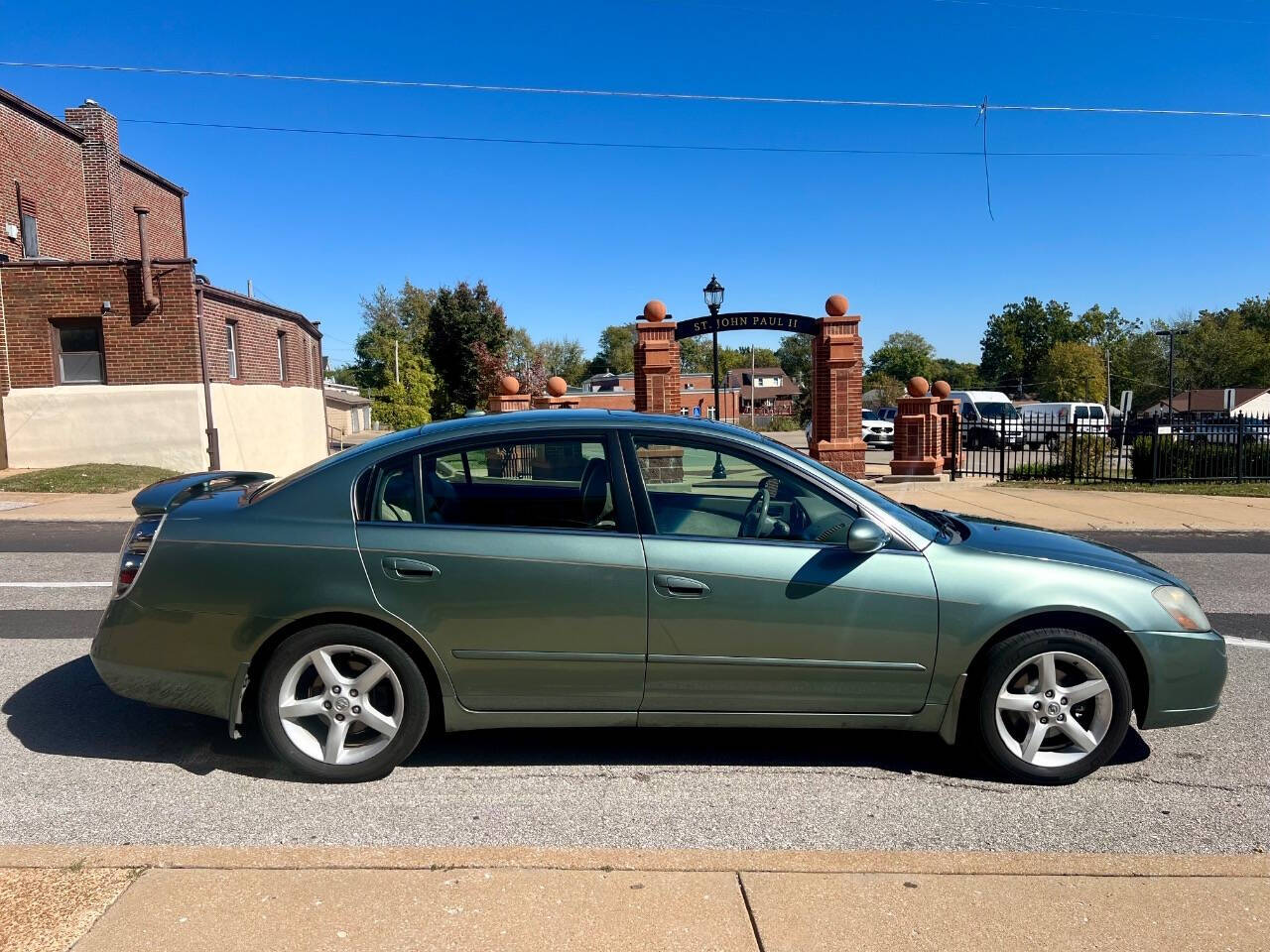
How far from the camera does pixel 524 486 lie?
13.2 ft

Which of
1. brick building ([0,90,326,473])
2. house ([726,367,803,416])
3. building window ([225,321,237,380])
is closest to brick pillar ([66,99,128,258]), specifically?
brick building ([0,90,326,473])

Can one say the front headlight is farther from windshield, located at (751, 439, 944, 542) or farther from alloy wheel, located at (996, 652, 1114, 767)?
windshield, located at (751, 439, 944, 542)

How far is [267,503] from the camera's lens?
3.83 m

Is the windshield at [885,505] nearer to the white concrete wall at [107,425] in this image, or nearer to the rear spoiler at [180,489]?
the rear spoiler at [180,489]

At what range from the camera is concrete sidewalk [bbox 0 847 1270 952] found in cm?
259

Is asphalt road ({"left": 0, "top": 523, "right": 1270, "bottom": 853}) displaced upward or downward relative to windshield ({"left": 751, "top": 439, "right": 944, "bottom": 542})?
downward

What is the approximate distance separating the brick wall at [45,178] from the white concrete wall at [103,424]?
4.52 meters

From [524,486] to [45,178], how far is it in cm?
2502

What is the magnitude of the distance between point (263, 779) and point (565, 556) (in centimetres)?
158

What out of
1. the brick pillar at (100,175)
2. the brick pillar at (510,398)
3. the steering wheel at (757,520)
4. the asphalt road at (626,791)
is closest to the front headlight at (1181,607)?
the asphalt road at (626,791)

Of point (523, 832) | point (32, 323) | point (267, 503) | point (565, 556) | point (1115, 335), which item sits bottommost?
point (523, 832)

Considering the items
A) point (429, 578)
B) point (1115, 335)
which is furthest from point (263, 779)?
point (1115, 335)

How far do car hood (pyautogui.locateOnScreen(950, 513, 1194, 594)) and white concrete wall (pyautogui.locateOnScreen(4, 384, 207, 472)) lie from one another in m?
17.4

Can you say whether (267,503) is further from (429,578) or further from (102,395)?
(102,395)
